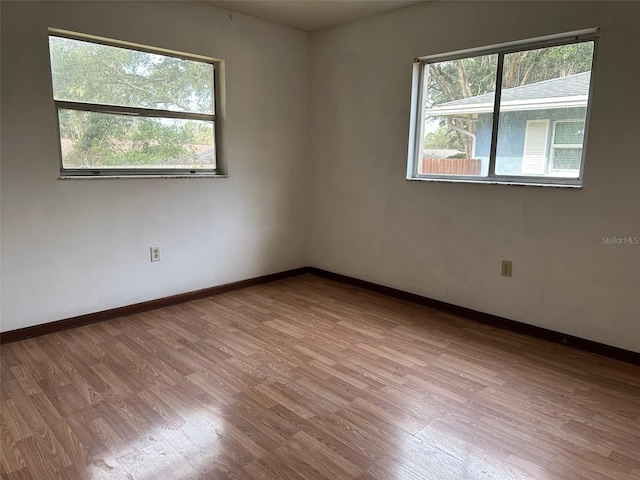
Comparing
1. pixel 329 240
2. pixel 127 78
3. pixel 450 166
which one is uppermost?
pixel 127 78

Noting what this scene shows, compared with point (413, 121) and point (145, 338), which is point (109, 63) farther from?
point (413, 121)

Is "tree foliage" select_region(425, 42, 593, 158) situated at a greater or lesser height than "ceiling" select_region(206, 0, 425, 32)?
lesser

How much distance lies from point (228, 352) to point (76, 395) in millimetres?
837

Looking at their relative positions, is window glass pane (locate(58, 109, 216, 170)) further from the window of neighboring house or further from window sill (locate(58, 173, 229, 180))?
the window of neighboring house

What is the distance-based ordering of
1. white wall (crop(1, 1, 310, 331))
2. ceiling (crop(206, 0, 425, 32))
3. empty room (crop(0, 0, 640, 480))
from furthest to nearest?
1. ceiling (crop(206, 0, 425, 32))
2. white wall (crop(1, 1, 310, 331))
3. empty room (crop(0, 0, 640, 480))

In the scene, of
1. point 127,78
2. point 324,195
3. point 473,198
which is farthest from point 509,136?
point 127,78

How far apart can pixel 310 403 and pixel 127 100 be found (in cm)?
249

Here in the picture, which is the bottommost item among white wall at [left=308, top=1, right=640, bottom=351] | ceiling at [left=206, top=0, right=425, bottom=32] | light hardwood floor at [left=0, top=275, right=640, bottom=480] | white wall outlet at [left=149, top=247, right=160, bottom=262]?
light hardwood floor at [left=0, top=275, right=640, bottom=480]

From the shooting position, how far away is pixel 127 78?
3.13 m

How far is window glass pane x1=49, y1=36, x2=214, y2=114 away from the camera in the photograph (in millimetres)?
2852

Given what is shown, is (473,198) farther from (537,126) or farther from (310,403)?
(310,403)

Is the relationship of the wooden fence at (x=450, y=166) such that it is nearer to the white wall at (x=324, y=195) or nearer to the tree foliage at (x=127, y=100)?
the white wall at (x=324, y=195)

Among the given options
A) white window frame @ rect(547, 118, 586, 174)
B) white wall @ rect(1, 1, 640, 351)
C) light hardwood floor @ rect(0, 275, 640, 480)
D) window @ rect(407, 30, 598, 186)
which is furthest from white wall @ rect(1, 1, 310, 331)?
white window frame @ rect(547, 118, 586, 174)

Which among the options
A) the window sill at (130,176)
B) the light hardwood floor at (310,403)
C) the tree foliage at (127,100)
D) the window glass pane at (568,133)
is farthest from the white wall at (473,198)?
the tree foliage at (127,100)
